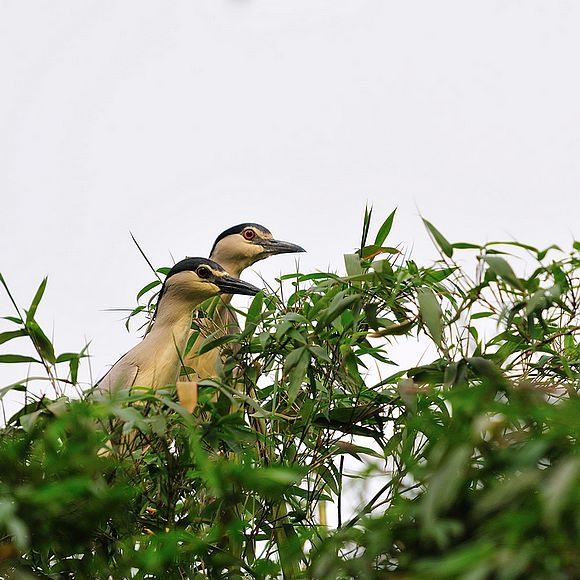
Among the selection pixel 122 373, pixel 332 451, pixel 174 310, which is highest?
pixel 174 310

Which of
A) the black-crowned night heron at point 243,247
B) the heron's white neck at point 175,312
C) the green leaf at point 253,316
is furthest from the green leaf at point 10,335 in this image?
the black-crowned night heron at point 243,247

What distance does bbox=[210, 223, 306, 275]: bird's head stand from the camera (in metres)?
3.74

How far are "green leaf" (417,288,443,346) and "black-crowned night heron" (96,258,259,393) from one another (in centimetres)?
119

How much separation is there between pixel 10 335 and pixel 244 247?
7.29ft

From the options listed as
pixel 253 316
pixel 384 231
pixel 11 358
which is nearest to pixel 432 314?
pixel 253 316

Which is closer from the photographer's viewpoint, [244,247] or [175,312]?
[175,312]

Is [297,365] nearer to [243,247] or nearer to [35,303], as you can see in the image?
[35,303]

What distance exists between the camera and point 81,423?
117cm

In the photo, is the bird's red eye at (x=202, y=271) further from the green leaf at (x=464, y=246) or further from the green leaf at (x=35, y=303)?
the green leaf at (x=464, y=246)

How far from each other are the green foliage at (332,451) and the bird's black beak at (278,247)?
187cm

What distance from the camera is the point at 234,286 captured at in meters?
2.86

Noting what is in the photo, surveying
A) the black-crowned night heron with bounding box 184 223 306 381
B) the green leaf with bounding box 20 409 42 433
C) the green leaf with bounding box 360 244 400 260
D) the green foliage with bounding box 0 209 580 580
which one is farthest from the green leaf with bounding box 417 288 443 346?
the black-crowned night heron with bounding box 184 223 306 381

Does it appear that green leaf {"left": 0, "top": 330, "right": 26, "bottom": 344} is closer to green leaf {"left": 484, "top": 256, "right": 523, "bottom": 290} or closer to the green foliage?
the green foliage

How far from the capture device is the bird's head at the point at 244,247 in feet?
12.3
